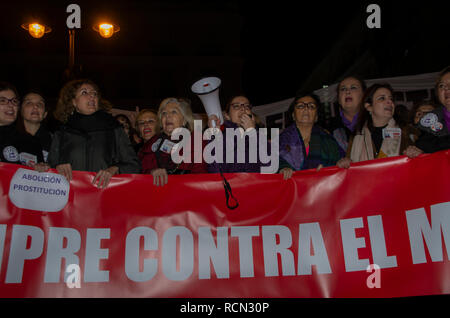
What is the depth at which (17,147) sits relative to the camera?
3744 mm

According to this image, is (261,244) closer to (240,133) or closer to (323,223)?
(323,223)

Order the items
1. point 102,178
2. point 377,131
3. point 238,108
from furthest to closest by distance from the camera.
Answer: point 238,108
point 377,131
point 102,178

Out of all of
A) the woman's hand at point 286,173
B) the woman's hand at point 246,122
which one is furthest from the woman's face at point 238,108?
the woman's hand at point 286,173

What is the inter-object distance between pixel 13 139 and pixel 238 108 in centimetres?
207

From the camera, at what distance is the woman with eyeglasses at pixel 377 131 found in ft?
12.8

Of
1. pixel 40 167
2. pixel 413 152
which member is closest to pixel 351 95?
pixel 413 152

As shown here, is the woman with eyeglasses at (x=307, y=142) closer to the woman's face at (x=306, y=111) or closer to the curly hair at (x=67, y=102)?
the woman's face at (x=306, y=111)

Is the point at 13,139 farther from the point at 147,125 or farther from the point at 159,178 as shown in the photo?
the point at 147,125

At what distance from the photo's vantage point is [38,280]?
3197mm

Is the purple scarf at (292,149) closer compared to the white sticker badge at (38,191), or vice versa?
the white sticker badge at (38,191)

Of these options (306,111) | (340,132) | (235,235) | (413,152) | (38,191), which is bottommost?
(235,235)

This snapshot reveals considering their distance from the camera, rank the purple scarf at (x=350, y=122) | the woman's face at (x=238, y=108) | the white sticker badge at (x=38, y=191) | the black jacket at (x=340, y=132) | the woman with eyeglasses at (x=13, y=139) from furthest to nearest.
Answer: the purple scarf at (x=350, y=122) → the black jacket at (x=340, y=132) → the woman's face at (x=238, y=108) → the woman with eyeglasses at (x=13, y=139) → the white sticker badge at (x=38, y=191)

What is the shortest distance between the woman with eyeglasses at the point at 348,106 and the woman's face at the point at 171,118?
162 centimetres
